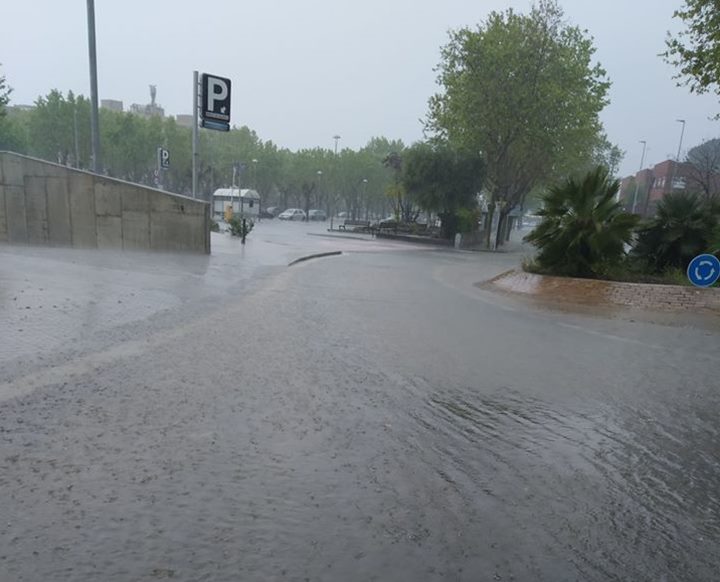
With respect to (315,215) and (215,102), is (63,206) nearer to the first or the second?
(215,102)

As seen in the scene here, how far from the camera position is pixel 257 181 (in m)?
85.6

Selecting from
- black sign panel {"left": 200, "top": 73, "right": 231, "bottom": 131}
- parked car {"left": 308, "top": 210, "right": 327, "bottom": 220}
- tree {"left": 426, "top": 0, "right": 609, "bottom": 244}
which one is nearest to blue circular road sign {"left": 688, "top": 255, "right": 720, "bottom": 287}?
black sign panel {"left": 200, "top": 73, "right": 231, "bottom": 131}

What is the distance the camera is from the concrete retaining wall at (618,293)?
1051 centimetres

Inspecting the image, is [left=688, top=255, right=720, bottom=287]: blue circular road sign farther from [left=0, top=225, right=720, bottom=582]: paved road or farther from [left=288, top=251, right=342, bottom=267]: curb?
[left=288, top=251, right=342, bottom=267]: curb

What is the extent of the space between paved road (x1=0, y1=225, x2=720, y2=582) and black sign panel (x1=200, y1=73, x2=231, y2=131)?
33.3 feet

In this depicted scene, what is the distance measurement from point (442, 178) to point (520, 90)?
24.6 feet

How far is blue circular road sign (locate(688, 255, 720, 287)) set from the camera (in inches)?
419

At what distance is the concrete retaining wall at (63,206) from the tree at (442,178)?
25553 mm

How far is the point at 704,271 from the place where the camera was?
10.8m

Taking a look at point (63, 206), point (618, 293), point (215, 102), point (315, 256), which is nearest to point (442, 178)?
point (315, 256)

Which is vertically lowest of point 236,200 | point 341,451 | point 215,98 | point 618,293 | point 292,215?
point 292,215

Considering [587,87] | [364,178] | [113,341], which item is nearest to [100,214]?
[113,341]

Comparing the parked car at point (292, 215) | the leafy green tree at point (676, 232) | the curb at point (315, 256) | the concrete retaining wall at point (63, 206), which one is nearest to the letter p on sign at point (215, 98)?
the concrete retaining wall at point (63, 206)

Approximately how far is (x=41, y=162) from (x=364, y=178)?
71259mm
